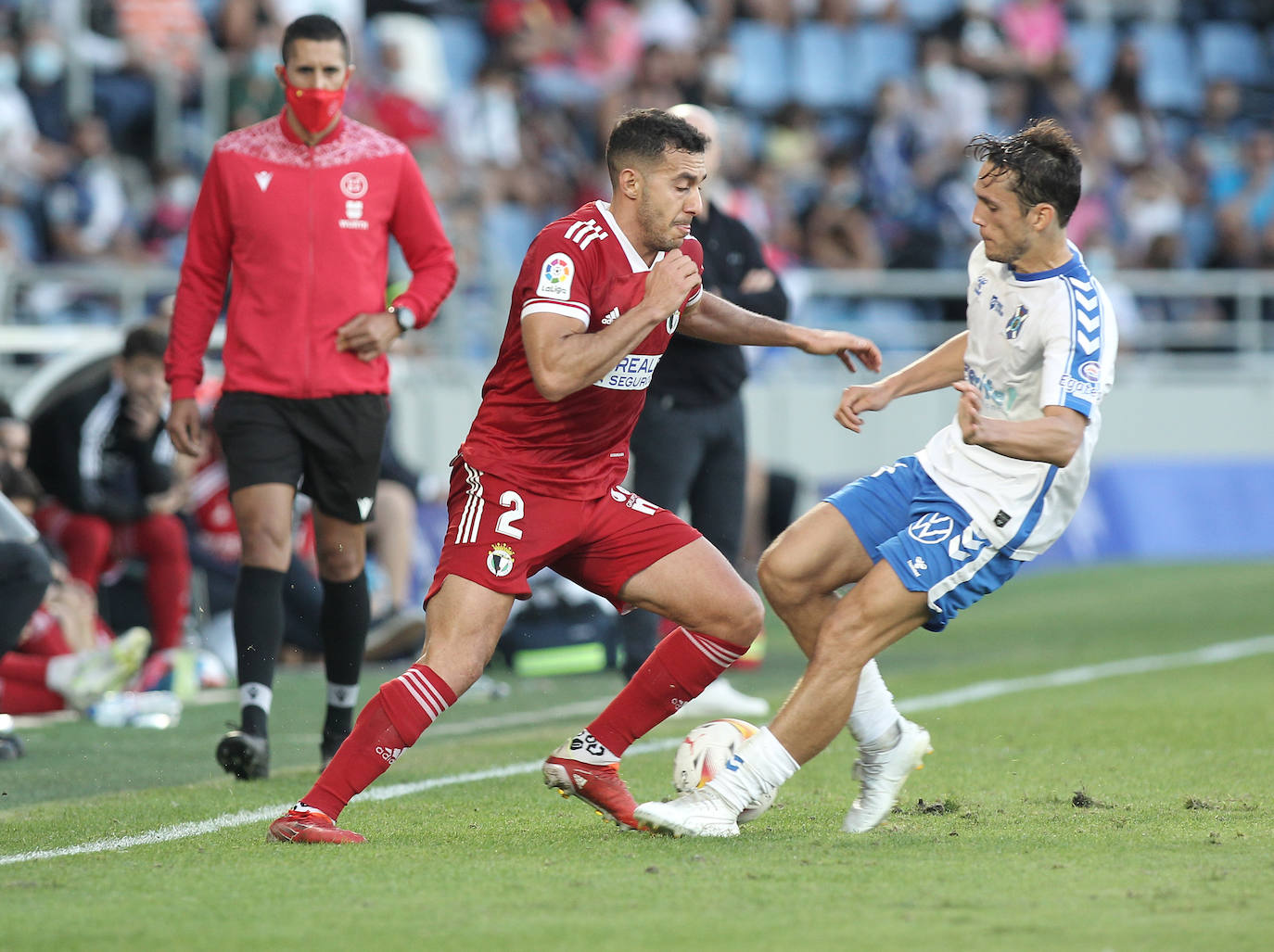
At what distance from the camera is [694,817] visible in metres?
5.18

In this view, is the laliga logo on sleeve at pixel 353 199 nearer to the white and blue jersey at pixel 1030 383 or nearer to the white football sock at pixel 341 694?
the white football sock at pixel 341 694

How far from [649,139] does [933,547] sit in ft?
4.63

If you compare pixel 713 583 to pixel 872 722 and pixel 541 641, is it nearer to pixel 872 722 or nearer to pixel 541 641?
pixel 872 722

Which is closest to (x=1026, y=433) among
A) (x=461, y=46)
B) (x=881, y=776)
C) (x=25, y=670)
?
(x=881, y=776)

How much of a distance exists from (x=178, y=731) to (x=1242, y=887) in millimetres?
5166

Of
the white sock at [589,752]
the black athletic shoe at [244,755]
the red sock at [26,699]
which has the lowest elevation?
the red sock at [26,699]

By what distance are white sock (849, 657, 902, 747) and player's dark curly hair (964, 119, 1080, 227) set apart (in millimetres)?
1435

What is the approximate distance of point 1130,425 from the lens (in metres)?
18.2

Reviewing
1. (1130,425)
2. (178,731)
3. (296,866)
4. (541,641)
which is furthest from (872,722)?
(1130,425)

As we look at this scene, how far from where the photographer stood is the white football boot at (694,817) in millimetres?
5176

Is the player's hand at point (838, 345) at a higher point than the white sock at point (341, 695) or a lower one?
higher

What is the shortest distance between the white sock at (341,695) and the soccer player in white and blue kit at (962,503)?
72.2 inches

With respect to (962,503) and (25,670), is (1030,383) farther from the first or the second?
(25,670)

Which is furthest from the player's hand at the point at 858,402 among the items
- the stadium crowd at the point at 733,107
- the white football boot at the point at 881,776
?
the stadium crowd at the point at 733,107
